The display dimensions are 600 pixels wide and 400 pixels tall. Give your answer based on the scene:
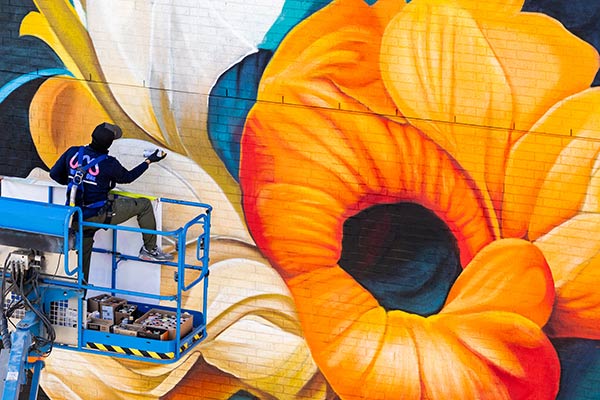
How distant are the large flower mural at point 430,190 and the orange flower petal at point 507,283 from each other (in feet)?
0.05

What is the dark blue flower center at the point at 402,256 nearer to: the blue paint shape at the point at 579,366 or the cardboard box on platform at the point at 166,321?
the blue paint shape at the point at 579,366

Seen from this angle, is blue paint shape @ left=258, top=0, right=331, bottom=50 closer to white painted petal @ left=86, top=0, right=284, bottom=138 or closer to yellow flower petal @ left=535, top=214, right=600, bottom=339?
white painted petal @ left=86, top=0, right=284, bottom=138

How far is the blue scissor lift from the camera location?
8.76 m

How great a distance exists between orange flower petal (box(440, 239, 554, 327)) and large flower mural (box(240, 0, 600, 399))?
0.6 inches

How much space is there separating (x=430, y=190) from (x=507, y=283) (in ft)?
4.33

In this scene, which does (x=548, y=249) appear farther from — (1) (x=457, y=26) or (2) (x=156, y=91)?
(2) (x=156, y=91)

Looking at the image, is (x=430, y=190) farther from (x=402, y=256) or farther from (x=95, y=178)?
(x=95, y=178)

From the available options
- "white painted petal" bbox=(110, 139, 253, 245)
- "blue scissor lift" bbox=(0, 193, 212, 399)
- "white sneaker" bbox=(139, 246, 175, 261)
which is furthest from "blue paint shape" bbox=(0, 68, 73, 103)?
"blue scissor lift" bbox=(0, 193, 212, 399)

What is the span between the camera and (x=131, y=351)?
30.8 ft

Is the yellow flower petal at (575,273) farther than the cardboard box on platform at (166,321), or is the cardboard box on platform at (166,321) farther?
the yellow flower petal at (575,273)

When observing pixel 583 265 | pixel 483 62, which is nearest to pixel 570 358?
pixel 583 265

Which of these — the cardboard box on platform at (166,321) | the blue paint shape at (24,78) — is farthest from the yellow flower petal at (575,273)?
the blue paint shape at (24,78)

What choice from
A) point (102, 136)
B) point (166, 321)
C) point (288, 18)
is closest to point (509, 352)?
point (166, 321)

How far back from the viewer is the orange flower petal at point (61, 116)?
1152 centimetres
